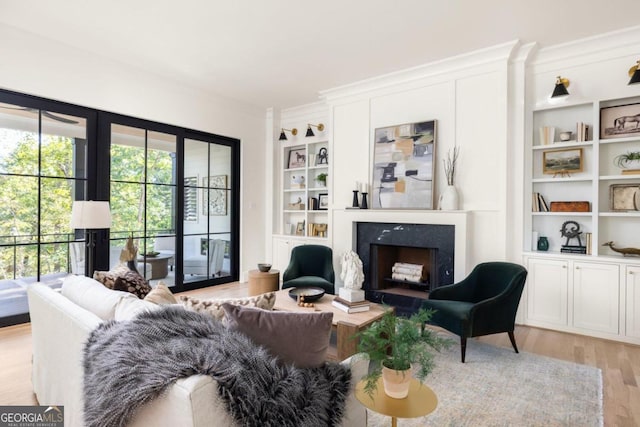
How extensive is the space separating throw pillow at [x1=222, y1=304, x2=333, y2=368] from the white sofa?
24 cm

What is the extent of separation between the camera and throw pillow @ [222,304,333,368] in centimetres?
136

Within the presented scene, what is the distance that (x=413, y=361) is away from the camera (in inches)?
53.9

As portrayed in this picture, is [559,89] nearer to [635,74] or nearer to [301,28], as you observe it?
[635,74]

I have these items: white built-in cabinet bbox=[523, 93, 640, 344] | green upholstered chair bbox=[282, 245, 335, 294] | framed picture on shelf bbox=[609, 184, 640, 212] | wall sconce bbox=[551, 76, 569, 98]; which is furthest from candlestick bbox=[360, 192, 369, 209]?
framed picture on shelf bbox=[609, 184, 640, 212]

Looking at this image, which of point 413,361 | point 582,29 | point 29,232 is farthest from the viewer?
point 29,232

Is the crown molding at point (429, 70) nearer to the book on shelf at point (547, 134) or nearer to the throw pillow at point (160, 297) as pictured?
the book on shelf at point (547, 134)

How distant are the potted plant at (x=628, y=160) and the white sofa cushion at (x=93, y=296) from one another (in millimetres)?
4483

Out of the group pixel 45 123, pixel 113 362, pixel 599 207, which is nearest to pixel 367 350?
pixel 113 362

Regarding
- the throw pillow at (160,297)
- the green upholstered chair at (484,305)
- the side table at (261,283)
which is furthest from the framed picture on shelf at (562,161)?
the throw pillow at (160,297)

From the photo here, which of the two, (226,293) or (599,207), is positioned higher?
(599,207)

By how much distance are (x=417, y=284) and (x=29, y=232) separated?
172 inches

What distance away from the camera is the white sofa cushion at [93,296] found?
1642mm

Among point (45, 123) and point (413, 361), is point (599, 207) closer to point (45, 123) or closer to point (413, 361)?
point (413, 361)

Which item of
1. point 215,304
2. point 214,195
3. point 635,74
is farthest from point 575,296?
point 214,195
